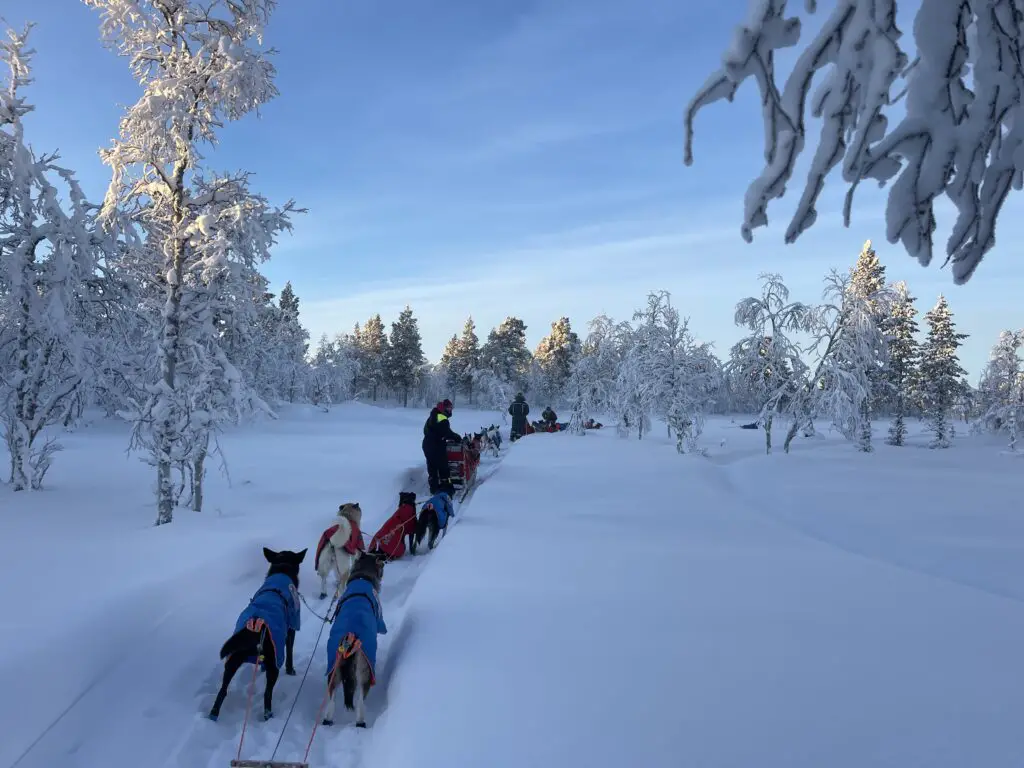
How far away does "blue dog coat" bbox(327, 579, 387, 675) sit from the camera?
147 inches

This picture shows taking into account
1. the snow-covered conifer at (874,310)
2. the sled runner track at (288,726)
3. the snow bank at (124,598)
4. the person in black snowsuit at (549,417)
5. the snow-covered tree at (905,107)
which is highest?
the snow-covered conifer at (874,310)

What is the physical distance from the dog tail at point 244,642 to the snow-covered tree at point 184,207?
5.19m

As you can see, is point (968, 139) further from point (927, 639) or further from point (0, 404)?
point (0, 404)

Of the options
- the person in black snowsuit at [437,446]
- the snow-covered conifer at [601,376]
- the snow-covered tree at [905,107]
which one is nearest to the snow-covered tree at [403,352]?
the snow-covered conifer at [601,376]

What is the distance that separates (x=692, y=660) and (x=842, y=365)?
20967 millimetres

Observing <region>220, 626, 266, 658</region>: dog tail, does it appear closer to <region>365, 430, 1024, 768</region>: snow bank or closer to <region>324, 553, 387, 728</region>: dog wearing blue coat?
<region>324, 553, 387, 728</region>: dog wearing blue coat

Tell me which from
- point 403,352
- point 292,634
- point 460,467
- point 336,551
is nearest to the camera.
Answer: point 292,634

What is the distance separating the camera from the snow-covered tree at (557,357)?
212 feet

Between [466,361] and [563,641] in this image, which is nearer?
[563,641]

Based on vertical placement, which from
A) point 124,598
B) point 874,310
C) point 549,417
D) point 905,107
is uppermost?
point 874,310

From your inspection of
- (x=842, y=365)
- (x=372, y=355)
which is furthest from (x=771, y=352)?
(x=372, y=355)

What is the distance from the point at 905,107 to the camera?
1719 millimetres

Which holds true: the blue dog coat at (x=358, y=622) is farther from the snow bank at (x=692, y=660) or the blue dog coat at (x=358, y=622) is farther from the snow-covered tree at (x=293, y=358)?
the snow-covered tree at (x=293, y=358)

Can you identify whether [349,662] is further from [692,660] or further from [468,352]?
[468,352]
